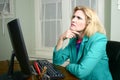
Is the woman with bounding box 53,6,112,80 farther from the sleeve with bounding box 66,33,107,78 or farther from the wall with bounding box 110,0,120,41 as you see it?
the wall with bounding box 110,0,120,41

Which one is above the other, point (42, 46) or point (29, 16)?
point (29, 16)

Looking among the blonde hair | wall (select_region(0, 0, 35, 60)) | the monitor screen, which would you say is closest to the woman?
the blonde hair

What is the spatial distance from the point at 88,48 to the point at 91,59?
12 centimetres

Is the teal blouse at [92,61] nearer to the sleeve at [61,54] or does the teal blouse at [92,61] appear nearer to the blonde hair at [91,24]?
the blonde hair at [91,24]

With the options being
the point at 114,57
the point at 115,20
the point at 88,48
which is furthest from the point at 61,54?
the point at 115,20

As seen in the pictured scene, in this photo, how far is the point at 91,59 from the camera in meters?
1.34

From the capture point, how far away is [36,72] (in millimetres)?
1359

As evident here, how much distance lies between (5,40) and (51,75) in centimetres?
191

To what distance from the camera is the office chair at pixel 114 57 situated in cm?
139

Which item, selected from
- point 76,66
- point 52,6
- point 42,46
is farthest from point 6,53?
point 76,66

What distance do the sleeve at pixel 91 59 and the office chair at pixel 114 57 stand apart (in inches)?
2.8

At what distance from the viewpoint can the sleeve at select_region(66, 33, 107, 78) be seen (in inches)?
51.5

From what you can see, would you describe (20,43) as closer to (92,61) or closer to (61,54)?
(92,61)

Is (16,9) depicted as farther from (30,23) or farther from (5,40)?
(5,40)
